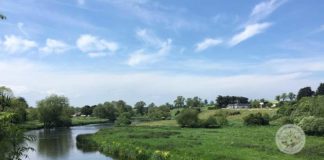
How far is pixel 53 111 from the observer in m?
126

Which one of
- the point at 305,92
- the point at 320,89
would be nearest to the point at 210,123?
the point at 320,89

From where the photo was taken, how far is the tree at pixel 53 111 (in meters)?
125

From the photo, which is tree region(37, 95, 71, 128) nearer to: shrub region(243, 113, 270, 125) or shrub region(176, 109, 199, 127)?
shrub region(176, 109, 199, 127)

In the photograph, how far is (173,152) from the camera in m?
44.2

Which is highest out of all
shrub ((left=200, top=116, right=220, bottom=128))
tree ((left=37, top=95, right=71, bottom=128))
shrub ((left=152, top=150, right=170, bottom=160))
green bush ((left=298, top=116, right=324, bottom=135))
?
tree ((left=37, top=95, right=71, bottom=128))

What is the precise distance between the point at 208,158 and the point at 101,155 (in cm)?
2036

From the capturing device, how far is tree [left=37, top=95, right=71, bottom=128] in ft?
410

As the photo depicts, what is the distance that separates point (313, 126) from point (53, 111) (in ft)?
267

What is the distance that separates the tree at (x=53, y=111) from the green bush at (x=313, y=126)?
78.7 metres

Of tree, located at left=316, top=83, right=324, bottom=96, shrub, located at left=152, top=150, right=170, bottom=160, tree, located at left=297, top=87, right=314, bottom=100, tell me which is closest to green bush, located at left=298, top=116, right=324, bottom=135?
shrub, located at left=152, top=150, right=170, bottom=160

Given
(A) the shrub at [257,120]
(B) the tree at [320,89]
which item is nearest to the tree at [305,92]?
(B) the tree at [320,89]

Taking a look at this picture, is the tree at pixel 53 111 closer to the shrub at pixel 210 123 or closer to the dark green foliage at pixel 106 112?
the dark green foliage at pixel 106 112

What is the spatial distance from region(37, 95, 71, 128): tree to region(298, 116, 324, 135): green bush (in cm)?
7870

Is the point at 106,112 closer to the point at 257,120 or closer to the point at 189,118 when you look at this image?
the point at 189,118
